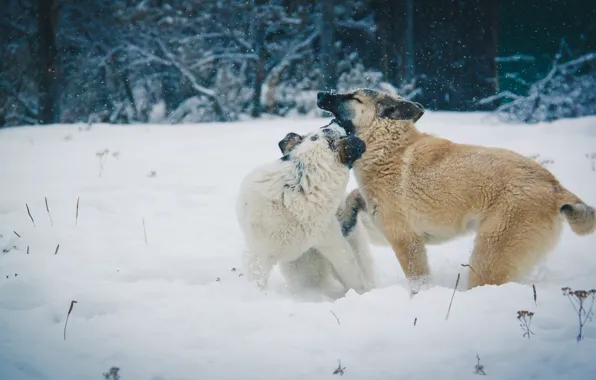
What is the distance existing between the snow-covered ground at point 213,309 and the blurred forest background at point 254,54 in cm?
835

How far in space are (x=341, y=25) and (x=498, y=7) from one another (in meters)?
4.31

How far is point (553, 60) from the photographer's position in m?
12.4

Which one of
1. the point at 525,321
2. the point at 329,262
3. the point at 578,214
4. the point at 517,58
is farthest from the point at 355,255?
the point at 517,58

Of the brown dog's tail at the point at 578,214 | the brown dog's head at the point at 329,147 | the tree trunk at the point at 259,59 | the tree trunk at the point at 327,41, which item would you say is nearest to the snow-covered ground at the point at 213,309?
the brown dog's tail at the point at 578,214

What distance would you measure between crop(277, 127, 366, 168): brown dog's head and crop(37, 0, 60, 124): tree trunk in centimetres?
1420

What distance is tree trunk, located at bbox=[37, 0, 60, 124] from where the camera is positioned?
15.7m

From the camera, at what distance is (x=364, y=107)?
4613 mm

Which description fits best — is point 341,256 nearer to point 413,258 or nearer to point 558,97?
point 413,258

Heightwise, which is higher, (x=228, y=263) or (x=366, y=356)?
(x=366, y=356)

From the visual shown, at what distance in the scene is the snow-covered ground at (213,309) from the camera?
253 cm

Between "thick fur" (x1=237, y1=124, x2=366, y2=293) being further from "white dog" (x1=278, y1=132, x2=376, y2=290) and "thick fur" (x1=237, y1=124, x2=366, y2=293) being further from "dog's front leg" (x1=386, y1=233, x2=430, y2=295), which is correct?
"dog's front leg" (x1=386, y1=233, x2=430, y2=295)

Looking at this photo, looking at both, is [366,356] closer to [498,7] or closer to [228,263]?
[228,263]

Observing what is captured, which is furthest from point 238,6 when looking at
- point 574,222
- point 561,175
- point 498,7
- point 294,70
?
point 574,222

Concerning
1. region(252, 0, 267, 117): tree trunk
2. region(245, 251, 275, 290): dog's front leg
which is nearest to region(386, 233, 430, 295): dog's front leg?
region(245, 251, 275, 290): dog's front leg
